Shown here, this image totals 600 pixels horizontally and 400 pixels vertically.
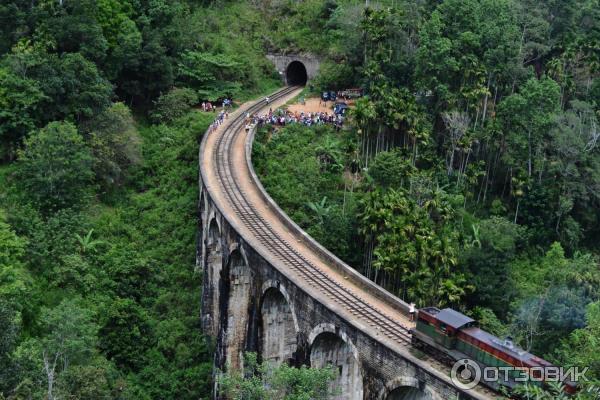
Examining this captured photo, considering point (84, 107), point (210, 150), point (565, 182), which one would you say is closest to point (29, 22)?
point (84, 107)

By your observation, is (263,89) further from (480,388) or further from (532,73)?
(480,388)

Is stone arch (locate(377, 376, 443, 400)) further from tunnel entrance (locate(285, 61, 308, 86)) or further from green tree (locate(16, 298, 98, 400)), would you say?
tunnel entrance (locate(285, 61, 308, 86))

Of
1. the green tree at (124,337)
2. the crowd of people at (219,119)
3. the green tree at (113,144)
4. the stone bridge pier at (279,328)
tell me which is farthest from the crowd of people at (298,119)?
the green tree at (124,337)

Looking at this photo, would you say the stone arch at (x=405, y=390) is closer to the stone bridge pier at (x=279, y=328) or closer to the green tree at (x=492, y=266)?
the stone bridge pier at (x=279, y=328)

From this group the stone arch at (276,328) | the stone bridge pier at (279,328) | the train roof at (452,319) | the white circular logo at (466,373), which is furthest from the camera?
the stone arch at (276,328)

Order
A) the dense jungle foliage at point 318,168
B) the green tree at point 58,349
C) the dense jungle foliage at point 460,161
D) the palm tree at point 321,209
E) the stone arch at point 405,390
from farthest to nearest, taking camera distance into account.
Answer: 1. the palm tree at point 321,209
2. the dense jungle foliage at point 460,161
3. the dense jungle foliage at point 318,168
4. the green tree at point 58,349
5. the stone arch at point 405,390

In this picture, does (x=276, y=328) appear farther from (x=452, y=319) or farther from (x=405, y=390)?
(x=452, y=319)
